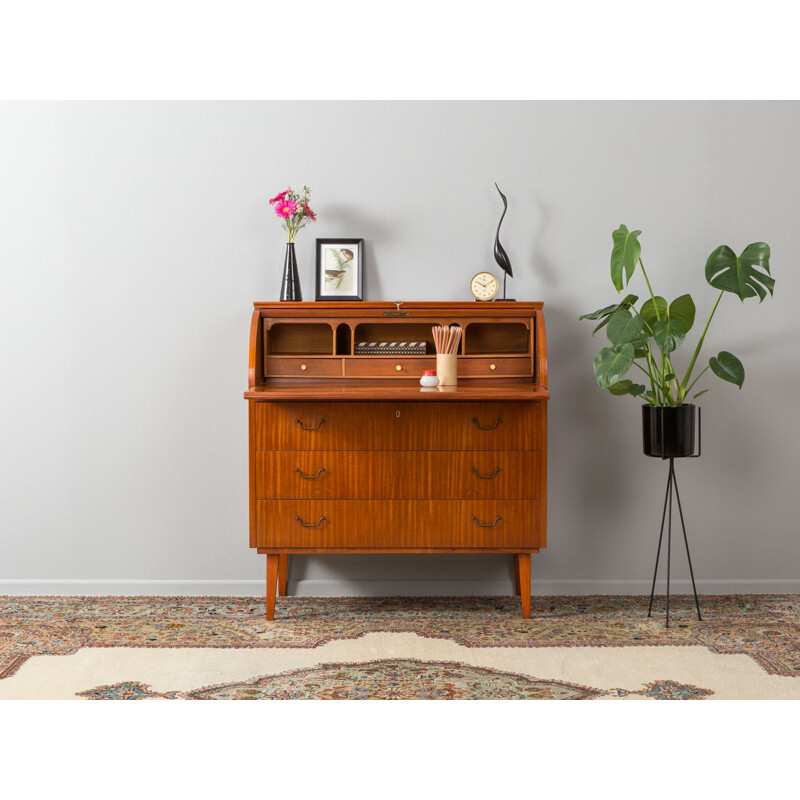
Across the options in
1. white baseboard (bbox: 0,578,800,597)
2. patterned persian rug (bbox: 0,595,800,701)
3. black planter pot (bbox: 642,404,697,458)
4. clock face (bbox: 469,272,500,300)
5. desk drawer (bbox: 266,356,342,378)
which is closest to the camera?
patterned persian rug (bbox: 0,595,800,701)

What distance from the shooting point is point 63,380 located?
12.4ft

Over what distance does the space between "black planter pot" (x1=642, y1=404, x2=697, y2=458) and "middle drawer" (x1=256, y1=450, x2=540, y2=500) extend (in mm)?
511

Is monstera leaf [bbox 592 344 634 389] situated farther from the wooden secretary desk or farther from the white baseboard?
the white baseboard

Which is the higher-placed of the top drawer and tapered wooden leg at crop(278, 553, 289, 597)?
the top drawer

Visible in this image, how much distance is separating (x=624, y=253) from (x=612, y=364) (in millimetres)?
459

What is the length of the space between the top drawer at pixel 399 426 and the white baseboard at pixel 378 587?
0.80 m

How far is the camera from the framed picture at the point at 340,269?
3.69m

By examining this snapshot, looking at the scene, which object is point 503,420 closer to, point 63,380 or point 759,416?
point 759,416

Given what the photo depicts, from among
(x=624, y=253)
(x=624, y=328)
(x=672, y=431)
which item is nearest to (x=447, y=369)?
(x=624, y=328)

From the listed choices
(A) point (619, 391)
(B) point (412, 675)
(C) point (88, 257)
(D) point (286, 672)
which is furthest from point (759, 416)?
(C) point (88, 257)

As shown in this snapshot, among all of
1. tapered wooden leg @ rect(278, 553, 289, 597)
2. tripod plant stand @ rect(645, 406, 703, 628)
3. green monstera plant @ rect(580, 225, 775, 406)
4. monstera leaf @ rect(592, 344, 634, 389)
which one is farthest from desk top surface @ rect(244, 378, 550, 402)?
tapered wooden leg @ rect(278, 553, 289, 597)

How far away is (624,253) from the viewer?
10.8 ft

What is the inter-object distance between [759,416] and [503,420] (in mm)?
1316

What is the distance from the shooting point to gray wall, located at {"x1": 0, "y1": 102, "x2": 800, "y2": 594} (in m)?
3.71
